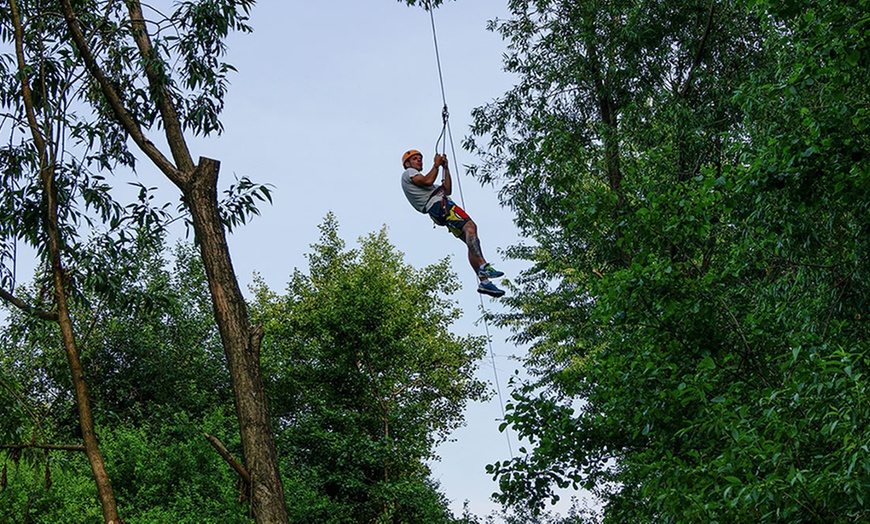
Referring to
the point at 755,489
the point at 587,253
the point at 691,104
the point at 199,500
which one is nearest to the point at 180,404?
the point at 199,500

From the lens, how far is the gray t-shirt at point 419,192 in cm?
904

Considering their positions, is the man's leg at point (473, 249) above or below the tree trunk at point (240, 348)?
above

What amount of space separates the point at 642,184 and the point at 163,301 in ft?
15.0

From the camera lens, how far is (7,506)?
56.6 feet

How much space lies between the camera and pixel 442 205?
29.9 feet

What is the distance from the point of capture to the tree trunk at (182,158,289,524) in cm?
680

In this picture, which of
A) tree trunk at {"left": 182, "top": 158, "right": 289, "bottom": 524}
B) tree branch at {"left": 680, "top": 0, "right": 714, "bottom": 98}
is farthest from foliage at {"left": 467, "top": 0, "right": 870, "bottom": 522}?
tree trunk at {"left": 182, "top": 158, "right": 289, "bottom": 524}

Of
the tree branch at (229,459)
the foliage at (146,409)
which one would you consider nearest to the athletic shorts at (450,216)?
the tree branch at (229,459)

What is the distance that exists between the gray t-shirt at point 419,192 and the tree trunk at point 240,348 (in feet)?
6.25

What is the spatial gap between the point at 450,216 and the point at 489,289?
2.93 feet

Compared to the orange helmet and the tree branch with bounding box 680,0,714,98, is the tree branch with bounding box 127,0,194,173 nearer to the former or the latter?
the orange helmet

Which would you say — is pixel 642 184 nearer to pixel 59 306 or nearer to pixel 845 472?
pixel 845 472

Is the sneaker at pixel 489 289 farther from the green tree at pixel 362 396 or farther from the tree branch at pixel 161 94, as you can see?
the green tree at pixel 362 396

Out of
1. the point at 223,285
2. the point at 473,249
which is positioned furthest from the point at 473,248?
the point at 223,285
